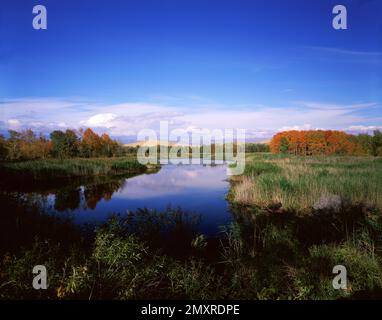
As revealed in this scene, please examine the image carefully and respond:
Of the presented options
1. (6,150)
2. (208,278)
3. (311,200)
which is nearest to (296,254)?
(208,278)

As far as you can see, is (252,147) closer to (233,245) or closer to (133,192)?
(133,192)

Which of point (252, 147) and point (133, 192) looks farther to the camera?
point (252, 147)

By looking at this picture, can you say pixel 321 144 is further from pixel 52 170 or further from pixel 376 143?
pixel 52 170

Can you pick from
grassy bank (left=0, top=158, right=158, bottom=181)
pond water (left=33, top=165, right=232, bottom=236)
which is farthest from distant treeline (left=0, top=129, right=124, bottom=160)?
pond water (left=33, top=165, right=232, bottom=236)

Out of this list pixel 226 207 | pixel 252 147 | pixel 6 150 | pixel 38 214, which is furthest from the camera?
pixel 252 147

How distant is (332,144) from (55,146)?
52.3m

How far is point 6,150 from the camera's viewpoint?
34.1 meters

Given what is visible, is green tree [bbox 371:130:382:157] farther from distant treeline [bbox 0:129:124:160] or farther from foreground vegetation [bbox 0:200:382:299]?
distant treeline [bbox 0:129:124:160]

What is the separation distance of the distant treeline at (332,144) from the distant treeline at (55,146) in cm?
4058

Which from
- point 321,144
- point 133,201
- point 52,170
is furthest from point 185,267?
point 321,144

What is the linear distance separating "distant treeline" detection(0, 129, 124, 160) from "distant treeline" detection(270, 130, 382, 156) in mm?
40584

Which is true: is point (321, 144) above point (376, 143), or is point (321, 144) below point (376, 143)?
above

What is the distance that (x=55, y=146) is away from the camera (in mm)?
39719
